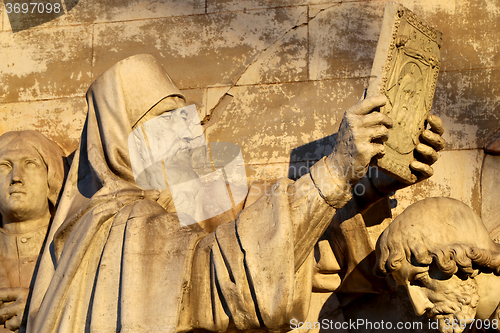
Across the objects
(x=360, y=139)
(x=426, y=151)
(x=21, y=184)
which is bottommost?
(x=21, y=184)

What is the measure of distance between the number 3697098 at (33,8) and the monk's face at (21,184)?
126 cm

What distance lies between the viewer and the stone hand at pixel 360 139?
126 inches

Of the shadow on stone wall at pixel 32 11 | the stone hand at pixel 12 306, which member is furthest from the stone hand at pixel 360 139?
the shadow on stone wall at pixel 32 11

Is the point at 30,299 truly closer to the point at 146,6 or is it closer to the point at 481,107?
the point at 146,6

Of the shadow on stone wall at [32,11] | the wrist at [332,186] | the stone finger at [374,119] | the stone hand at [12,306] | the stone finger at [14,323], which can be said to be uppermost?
the shadow on stone wall at [32,11]

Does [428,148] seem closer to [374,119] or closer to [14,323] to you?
[374,119]

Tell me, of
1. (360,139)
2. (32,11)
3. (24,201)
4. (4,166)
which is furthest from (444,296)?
(32,11)

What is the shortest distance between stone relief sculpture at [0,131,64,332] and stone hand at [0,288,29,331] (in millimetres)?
61

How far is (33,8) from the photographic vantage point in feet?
17.5

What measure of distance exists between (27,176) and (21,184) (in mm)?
62

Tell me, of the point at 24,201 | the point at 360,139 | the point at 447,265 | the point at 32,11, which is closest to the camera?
the point at 360,139

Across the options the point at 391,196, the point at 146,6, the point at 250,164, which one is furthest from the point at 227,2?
the point at 391,196

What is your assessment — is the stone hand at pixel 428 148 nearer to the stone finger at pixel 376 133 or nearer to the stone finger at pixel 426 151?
the stone finger at pixel 426 151

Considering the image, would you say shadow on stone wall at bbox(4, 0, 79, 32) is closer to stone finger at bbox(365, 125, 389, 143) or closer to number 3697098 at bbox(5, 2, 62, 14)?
number 3697098 at bbox(5, 2, 62, 14)
